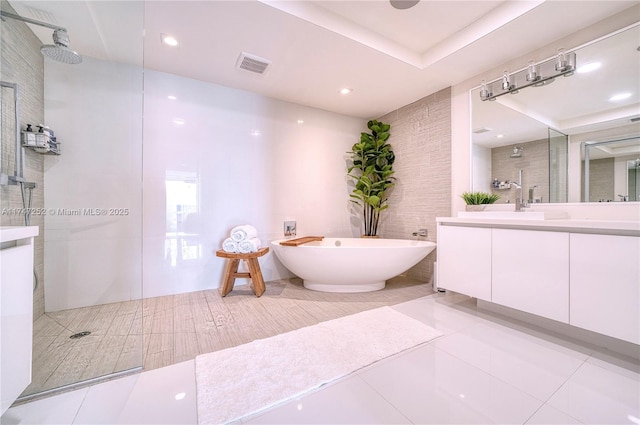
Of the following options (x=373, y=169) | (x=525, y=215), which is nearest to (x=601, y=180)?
(x=525, y=215)

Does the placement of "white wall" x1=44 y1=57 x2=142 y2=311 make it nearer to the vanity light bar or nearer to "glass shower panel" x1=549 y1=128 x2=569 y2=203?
the vanity light bar

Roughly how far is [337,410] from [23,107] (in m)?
2.62

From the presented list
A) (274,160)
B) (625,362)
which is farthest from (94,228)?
(625,362)

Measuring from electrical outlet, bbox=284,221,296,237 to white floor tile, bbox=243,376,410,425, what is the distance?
2142 millimetres

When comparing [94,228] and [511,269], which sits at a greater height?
[94,228]

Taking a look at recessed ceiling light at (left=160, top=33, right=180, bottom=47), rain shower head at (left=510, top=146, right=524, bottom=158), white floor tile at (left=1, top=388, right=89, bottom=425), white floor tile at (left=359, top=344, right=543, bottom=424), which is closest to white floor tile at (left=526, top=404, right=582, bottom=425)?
white floor tile at (left=359, top=344, right=543, bottom=424)

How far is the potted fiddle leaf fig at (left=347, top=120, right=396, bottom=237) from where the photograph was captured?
11.7 feet

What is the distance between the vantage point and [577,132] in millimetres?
1979

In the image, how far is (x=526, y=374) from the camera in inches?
53.5

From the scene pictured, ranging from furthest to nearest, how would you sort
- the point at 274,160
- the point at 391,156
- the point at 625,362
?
the point at 391,156 → the point at 274,160 → the point at 625,362

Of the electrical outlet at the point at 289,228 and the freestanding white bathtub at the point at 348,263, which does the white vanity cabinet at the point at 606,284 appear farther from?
the electrical outlet at the point at 289,228

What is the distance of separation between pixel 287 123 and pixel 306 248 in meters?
1.72

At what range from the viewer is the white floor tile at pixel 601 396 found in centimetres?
107

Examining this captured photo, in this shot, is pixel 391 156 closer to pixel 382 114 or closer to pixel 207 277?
pixel 382 114
